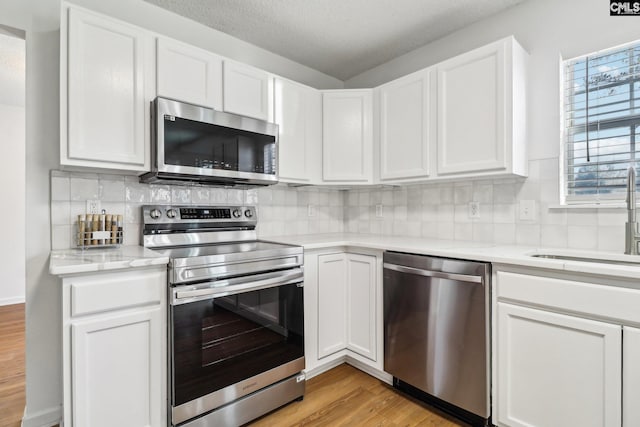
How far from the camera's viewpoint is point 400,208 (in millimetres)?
2750

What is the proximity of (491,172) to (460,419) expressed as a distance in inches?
54.8

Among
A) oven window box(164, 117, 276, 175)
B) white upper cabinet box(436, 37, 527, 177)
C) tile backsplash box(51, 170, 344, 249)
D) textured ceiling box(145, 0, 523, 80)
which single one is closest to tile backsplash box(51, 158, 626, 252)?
tile backsplash box(51, 170, 344, 249)

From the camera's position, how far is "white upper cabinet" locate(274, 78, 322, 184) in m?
2.38

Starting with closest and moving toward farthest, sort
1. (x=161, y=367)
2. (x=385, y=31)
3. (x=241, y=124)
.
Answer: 1. (x=161, y=367)
2. (x=241, y=124)
3. (x=385, y=31)

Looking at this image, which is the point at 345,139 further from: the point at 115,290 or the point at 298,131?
the point at 115,290

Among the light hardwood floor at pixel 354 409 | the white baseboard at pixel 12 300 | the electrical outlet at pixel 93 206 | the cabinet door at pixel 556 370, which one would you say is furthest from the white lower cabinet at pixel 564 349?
the white baseboard at pixel 12 300

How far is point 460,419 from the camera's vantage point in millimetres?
1779

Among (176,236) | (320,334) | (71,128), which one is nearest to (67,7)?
(71,128)

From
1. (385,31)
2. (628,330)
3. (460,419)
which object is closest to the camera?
(628,330)

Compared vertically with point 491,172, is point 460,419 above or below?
below

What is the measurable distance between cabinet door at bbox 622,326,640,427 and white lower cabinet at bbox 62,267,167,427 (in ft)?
6.30

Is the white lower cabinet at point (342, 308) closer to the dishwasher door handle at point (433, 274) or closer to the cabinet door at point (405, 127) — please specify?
the dishwasher door handle at point (433, 274)

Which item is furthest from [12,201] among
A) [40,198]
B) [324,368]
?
[324,368]

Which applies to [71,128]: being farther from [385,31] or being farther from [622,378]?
[622,378]
